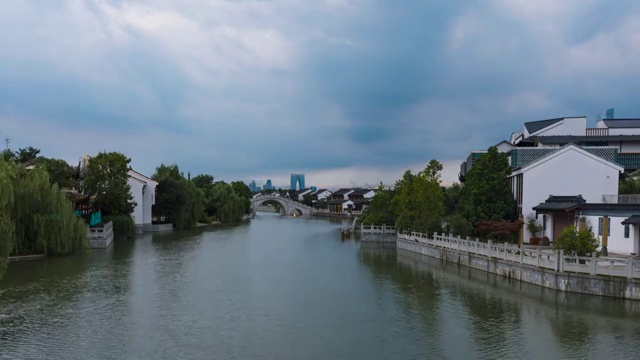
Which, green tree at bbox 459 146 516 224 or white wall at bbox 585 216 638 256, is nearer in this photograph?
white wall at bbox 585 216 638 256

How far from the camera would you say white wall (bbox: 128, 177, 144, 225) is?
4662cm

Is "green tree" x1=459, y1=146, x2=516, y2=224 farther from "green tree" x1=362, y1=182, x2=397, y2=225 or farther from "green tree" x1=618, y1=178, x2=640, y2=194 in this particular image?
"green tree" x1=362, y1=182, x2=397, y2=225

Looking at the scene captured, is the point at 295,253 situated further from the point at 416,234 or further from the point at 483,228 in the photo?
the point at 483,228

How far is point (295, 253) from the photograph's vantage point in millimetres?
34438

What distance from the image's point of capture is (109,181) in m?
40.4

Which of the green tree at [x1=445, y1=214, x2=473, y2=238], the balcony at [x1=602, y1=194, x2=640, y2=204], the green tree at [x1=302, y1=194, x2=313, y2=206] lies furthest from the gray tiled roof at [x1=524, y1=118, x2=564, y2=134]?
the green tree at [x1=302, y1=194, x2=313, y2=206]

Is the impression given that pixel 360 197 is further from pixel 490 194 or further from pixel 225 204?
pixel 490 194

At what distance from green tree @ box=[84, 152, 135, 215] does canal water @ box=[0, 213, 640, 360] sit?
14.0 m

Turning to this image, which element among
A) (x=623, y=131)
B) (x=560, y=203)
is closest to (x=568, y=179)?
(x=560, y=203)

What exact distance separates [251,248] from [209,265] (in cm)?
966

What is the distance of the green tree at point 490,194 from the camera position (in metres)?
30.5

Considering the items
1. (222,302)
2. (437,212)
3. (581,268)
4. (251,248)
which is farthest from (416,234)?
(222,302)

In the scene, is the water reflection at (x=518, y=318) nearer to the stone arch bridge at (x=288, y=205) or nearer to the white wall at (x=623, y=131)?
the white wall at (x=623, y=131)

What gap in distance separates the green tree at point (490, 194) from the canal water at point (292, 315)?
5.69 meters
